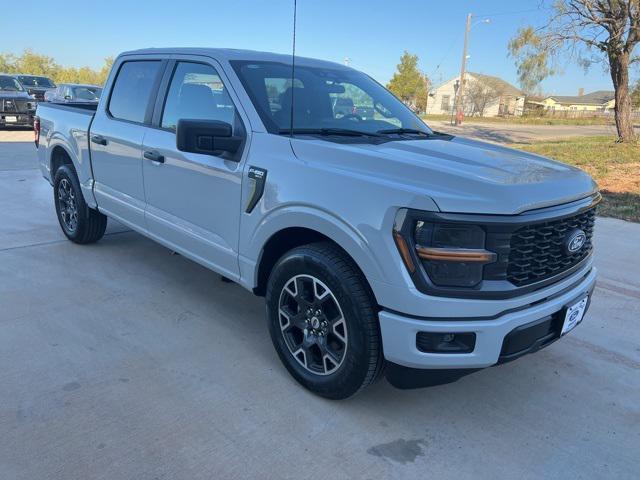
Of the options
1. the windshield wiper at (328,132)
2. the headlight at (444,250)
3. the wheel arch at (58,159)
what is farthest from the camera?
the wheel arch at (58,159)

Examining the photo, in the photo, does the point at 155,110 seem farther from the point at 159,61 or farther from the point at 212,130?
the point at 212,130

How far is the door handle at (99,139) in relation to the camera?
4.46 m

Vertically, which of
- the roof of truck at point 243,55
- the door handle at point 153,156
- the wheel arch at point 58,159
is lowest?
the wheel arch at point 58,159

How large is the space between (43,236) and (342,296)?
172 inches

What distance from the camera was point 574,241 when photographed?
2631 mm

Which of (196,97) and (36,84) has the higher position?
(36,84)

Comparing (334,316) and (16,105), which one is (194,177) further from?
(16,105)

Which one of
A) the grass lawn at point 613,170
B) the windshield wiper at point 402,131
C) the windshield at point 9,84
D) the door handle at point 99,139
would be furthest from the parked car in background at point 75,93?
the windshield wiper at point 402,131

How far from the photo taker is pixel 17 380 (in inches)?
113

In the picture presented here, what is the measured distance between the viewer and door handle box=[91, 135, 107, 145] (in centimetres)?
446

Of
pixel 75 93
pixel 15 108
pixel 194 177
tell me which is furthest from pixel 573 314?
pixel 75 93

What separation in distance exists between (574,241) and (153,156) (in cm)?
284

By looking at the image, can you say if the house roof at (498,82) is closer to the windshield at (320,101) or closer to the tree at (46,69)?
the tree at (46,69)

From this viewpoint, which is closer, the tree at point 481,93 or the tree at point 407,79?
the tree at point 407,79
